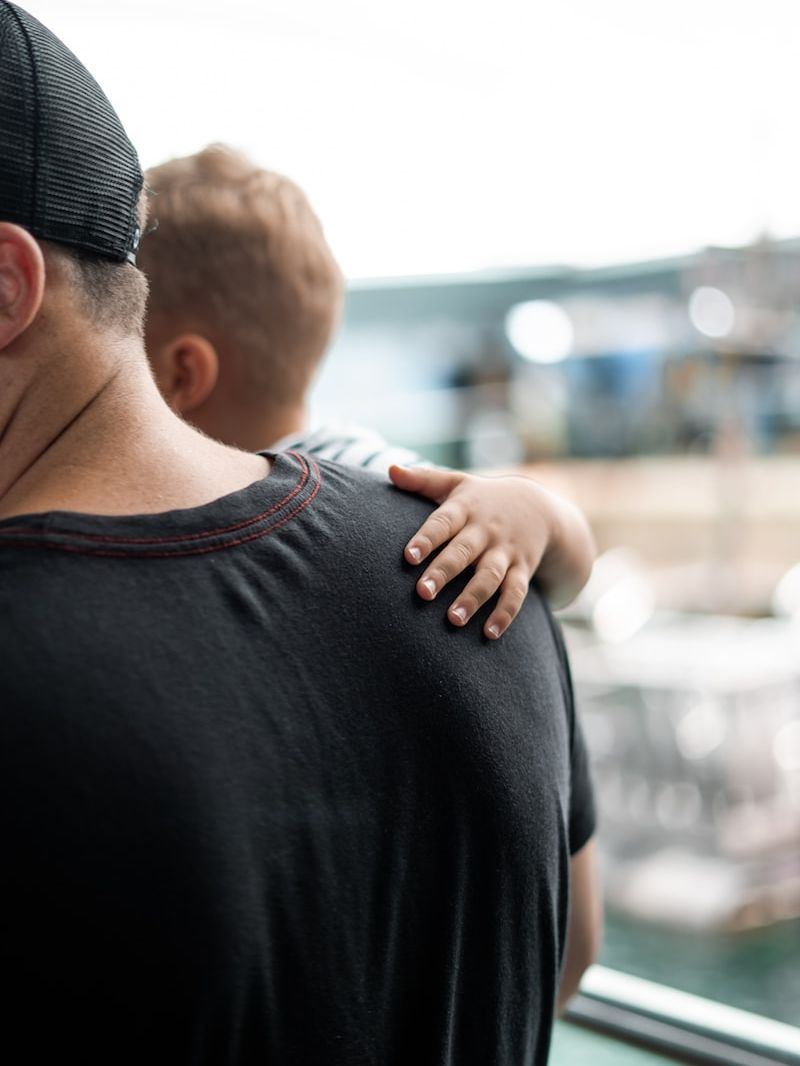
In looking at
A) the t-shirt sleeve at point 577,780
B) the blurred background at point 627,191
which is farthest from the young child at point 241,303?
the blurred background at point 627,191

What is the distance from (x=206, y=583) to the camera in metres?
0.56

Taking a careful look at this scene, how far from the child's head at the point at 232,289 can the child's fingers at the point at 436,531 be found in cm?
50

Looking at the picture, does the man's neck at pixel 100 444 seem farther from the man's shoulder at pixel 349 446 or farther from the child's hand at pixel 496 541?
the man's shoulder at pixel 349 446

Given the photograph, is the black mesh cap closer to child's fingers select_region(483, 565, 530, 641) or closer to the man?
the man

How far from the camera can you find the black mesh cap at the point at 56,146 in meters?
0.58

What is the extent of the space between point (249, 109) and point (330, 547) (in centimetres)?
256

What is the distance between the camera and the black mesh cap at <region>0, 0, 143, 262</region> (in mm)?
576

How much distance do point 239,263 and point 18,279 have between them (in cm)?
58

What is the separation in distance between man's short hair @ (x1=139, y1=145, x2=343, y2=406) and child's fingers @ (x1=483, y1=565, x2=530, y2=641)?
526 millimetres

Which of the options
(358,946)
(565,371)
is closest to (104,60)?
(358,946)

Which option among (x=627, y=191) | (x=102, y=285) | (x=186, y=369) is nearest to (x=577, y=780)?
(x=102, y=285)

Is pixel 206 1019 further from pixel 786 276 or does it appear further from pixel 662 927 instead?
pixel 786 276

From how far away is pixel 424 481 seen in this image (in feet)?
2.49

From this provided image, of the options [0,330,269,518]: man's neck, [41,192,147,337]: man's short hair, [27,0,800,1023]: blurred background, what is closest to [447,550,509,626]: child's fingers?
[0,330,269,518]: man's neck
